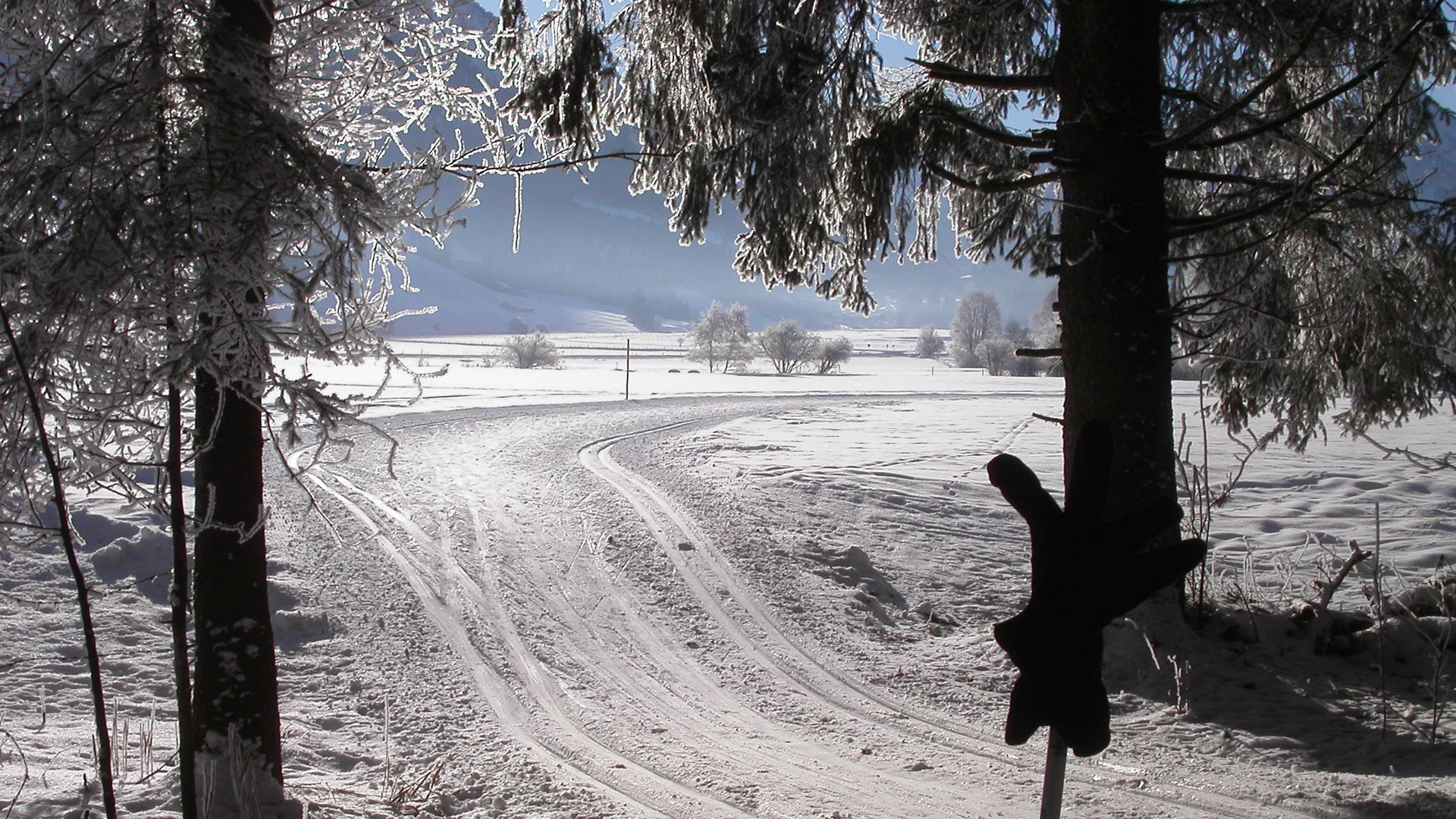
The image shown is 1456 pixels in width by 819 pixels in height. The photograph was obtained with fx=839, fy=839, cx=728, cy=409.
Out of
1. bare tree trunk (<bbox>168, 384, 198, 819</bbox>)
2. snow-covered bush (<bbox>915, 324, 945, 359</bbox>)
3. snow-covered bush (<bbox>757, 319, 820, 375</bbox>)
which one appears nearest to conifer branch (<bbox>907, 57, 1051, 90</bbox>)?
bare tree trunk (<bbox>168, 384, 198, 819</bbox>)

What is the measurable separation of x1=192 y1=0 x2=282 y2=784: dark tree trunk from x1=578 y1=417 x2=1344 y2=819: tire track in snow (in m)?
3.21

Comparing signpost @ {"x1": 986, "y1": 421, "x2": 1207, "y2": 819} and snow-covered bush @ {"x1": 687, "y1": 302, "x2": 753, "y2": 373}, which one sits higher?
snow-covered bush @ {"x1": 687, "y1": 302, "x2": 753, "y2": 373}

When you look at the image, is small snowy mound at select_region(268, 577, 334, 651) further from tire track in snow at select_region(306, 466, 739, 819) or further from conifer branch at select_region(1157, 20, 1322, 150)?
conifer branch at select_region(1157, 20, 1322, 150)

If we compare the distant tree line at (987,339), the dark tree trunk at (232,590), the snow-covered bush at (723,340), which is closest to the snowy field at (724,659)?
the dark tree trunk at (232,590)

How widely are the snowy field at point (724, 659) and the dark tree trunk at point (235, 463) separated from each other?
318mm

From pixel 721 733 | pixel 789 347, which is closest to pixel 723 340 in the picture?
pixel 789 347

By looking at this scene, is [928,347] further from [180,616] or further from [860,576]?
[180,616]

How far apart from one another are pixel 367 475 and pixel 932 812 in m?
9.44

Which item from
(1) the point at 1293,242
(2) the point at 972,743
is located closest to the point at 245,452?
(2) the point at 972,743

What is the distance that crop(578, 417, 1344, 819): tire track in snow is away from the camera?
3.75 meters

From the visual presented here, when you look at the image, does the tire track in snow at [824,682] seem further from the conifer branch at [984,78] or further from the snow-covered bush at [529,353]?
the snow-covered bush at [529,353]

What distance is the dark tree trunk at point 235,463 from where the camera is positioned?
290 centimetres

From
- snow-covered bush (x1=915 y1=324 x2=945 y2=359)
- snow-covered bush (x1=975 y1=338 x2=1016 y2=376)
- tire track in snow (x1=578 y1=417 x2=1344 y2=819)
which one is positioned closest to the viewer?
tire track in snow (x1=578 y1=417 x2=1344 y2=819)

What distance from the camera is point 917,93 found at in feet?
20.6
